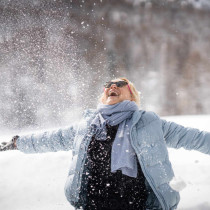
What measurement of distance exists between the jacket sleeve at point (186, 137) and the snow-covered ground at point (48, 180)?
0.59m

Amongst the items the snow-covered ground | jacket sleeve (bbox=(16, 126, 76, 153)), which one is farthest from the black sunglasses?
the snow-covered ground

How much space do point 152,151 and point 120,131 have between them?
0.28 meters

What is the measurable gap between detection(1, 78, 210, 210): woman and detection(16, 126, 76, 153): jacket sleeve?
0.10 meters

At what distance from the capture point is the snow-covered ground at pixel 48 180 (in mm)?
2090

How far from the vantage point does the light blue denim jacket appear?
1376 millimetres

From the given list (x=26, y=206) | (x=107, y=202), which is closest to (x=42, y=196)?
(x=26, y=206)

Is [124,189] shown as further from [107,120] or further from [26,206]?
[26,206]

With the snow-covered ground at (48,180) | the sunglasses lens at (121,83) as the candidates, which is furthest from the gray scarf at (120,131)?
the snow-covered ground at (48,180)

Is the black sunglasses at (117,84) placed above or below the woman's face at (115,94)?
above

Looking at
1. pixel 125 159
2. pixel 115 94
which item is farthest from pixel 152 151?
pixel 115 94

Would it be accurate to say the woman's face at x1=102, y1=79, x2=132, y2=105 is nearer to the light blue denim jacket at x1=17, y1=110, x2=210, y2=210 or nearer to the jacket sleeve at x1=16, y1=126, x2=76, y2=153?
the light blue denim jacket at x1=17, y1=110, x2=210, y2=210

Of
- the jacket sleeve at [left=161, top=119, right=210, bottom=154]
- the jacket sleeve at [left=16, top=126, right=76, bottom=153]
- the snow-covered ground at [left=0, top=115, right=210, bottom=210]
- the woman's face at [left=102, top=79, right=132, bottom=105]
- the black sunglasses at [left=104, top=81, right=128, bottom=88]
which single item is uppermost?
the black sunglasses at [left=104, top=81, right=128, bottom=88]

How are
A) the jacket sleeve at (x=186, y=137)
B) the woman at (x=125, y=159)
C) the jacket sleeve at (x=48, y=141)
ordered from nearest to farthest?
the woman at (x=125, y=159) < the jacket sleeve at (x=186, y=137) < the jacket sleeve at (x=48, y=141)

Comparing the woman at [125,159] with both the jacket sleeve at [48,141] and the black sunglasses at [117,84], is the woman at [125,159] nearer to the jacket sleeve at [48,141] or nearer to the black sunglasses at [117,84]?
the jacket sleeve at [48,141]
